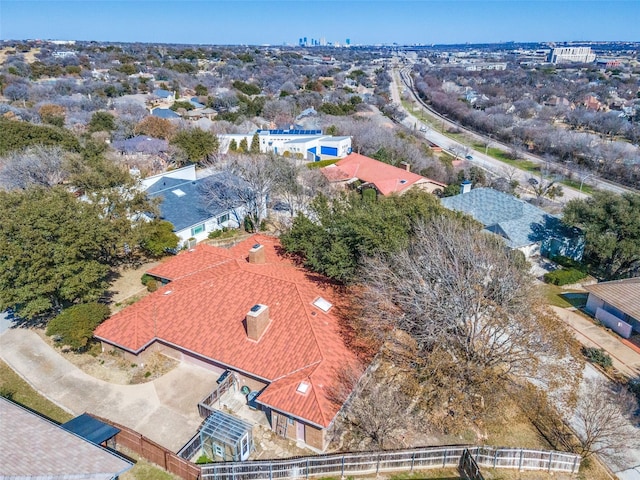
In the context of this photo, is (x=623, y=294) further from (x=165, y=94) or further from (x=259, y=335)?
(x=165, y=94)

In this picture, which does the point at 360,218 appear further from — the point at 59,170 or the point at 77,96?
the point at 77,96

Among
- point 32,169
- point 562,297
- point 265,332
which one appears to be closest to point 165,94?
point 32,169

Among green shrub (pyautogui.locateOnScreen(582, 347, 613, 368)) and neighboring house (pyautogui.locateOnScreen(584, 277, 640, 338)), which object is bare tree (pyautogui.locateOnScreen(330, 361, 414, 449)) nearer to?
green shrub (pyautogui.locateOnScreen(582, 347, 613, 368))

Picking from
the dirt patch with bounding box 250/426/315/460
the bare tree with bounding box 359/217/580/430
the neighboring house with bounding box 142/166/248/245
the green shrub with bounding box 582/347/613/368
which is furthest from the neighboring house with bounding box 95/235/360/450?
the green shrub with bounding box 582/347/613/368

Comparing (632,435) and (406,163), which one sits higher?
(406,163)

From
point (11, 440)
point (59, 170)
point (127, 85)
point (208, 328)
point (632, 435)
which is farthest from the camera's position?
point (127, 85)

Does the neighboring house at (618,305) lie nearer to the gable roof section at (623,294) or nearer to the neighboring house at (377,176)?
the gable roof section at (623,294)

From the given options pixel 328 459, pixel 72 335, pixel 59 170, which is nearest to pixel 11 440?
pixel 72 335
